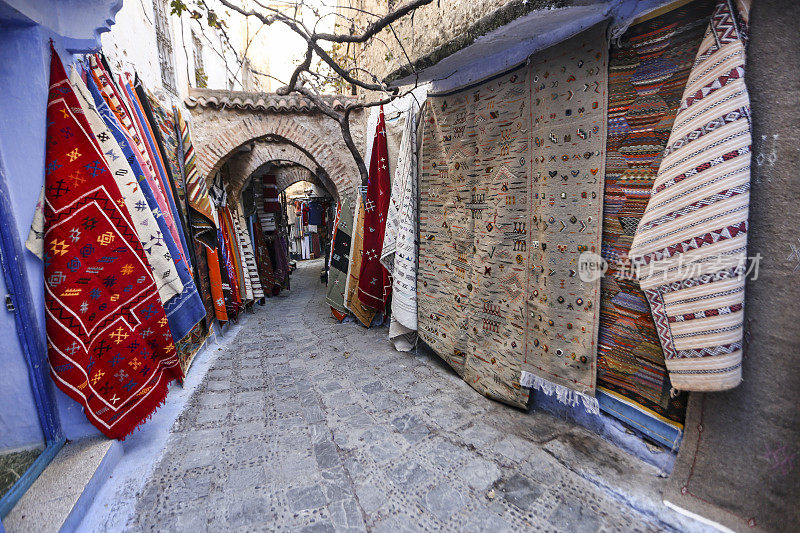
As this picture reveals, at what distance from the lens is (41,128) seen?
1699 mm

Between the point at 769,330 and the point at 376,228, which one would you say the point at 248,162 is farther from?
the point at 769,330

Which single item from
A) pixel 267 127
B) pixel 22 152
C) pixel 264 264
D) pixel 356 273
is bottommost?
pixel 264 264

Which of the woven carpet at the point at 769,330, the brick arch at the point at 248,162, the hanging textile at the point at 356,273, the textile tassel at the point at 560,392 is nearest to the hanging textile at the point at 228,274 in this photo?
the brick arch at the point at 248,162

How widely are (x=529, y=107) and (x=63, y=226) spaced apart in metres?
2.72

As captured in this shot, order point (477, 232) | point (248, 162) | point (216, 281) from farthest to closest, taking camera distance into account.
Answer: point (248, 162) < point (216, 281) < point (477, 232)

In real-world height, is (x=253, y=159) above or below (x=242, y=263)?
above

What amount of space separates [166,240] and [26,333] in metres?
0.83

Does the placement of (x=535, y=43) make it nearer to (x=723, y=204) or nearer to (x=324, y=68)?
(x=723, y=204)

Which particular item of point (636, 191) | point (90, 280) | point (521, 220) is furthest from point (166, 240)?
point (636, 191)

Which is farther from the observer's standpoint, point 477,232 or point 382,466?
point 477,232

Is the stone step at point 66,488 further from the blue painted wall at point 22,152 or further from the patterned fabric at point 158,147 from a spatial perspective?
the patterned fabric at point 158,147

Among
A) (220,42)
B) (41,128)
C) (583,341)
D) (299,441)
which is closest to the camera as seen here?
(41,128)

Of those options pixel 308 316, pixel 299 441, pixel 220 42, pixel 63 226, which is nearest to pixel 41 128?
pixel 63 226

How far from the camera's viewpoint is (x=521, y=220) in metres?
2.41
